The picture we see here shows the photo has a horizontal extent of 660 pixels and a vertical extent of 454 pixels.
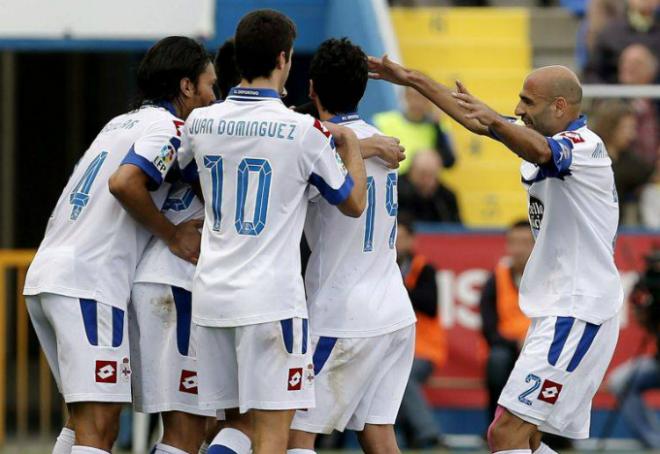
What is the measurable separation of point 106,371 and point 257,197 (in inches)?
48.8

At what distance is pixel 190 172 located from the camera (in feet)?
24.5

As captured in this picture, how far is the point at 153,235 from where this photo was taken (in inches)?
305

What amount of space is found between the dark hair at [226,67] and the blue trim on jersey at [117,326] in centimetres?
138

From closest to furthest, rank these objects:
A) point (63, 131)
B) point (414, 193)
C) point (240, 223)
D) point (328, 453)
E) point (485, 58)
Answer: point (240, 223) < point (328, 453) < point (414, 193) < point (485, 58) < point (63, 131)

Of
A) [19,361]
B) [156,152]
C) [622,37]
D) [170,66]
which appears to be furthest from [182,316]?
[622,37]

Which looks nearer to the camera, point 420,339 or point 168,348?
point 168,348

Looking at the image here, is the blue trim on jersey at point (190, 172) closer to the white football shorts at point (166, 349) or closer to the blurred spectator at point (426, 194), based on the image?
the white football shorts at point (166, 349)

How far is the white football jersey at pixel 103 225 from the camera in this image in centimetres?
755

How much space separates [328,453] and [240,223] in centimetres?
559

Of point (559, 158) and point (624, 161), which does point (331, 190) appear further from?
point (624, 161)

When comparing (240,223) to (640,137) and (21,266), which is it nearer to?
(21,266)

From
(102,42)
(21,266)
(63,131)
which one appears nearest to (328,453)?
(21,266)

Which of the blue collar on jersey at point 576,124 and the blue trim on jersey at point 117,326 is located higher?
the blue collar on jersey at point 576,124

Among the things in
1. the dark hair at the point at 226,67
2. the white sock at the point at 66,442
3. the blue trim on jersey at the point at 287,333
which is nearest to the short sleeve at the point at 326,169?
the blue trim on jersey at the point at 287,333
